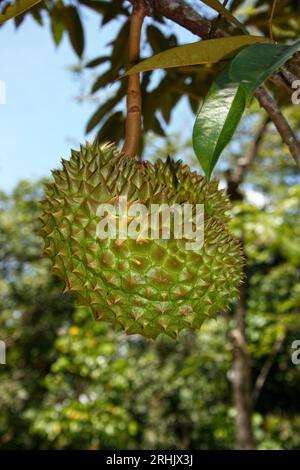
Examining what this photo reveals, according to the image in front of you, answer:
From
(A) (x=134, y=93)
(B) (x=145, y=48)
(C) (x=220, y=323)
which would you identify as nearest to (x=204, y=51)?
(A) (x=134, y=93)

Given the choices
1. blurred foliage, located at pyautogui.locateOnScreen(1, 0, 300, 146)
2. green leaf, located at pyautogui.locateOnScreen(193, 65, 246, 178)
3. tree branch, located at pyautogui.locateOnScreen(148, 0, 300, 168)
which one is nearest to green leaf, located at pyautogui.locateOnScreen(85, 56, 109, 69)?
Answer: blurred foliage, located at pyautogui.locateOnScreen(1, 0, 300, 146)

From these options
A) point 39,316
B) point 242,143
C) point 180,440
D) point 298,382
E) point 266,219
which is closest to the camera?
point 266,219

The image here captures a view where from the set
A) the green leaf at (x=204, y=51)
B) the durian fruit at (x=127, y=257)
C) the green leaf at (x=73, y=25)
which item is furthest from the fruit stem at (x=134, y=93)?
the green leaf at (x=73, y=25)

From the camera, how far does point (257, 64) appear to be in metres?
0.50

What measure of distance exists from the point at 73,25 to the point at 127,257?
1.24 m

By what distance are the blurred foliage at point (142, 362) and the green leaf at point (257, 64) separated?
6.70 ft

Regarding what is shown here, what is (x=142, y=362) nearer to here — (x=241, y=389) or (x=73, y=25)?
(x=241, y=389)

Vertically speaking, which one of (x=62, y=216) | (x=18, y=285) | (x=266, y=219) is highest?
(x=18, y=285)

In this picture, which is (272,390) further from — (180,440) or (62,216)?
(62,216)

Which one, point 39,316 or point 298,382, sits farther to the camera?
point 39,316

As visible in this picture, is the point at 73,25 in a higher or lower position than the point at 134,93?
higher

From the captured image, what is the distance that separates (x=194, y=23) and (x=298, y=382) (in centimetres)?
652
